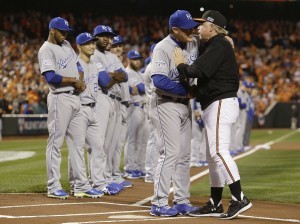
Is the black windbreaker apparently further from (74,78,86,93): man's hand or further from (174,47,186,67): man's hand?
(74,78,86,93): man's hand

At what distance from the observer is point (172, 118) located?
23.2ft

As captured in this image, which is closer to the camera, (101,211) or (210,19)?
(210,19)

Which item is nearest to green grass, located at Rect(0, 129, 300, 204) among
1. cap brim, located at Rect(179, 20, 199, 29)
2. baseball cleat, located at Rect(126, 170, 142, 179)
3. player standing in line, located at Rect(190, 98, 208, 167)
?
player standing in line, located at Rect(190, 98, 208, 167)

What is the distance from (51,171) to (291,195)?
3.18 m

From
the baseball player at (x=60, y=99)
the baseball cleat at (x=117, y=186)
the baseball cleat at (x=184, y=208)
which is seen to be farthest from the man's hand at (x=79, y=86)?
the baseball cleat at (x=184, y=208)

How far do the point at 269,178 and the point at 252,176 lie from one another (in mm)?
438

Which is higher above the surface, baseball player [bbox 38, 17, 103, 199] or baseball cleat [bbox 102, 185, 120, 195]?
baseball player [bbox 38, 17, 103, 199]

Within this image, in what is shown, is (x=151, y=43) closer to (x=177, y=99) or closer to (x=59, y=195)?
(x=59, y=195)

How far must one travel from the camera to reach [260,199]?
8445mm

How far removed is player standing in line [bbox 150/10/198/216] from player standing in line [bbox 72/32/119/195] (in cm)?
159

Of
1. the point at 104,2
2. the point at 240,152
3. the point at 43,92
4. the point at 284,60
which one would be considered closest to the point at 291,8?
the point at 284,60

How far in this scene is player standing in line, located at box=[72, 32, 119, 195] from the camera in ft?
28.3

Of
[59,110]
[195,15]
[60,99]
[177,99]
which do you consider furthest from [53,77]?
[195,15]

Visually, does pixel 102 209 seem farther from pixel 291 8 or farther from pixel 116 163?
pixel 291 8
